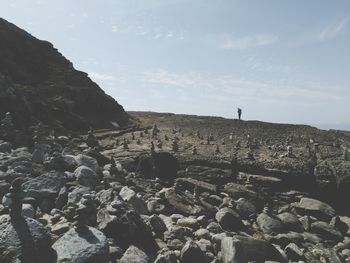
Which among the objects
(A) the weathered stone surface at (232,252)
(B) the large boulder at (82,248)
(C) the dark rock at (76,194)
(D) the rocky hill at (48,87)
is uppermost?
(D) the rocky hill at (48,87)

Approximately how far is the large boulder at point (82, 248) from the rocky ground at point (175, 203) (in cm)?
3

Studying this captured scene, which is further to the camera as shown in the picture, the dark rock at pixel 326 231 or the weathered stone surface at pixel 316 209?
the weathered stone surface at pixel 316 209

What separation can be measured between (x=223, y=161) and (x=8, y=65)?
3347cm

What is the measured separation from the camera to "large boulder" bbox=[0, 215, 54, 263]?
35.8 ft

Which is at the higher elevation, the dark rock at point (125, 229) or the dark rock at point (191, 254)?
the dark rock at point (125, 229)

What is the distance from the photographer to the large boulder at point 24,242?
1092 cm

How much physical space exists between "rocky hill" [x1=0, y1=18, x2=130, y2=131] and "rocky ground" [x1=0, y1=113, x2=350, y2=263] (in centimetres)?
707

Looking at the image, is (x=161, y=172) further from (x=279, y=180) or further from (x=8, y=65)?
(x=8, y=65)

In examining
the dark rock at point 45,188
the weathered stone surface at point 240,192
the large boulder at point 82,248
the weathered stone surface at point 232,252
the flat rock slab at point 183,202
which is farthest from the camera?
the weathered stone surface at point 240,192

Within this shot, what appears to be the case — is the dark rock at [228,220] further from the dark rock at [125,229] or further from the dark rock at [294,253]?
the dark rock at [125,229]

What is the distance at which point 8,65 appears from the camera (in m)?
48.8

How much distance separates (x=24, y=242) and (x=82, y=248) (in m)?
1.62

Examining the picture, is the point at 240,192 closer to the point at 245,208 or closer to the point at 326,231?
the point at 245,208

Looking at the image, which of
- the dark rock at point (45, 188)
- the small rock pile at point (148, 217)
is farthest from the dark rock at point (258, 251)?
the dark rock at point (45, 188)
